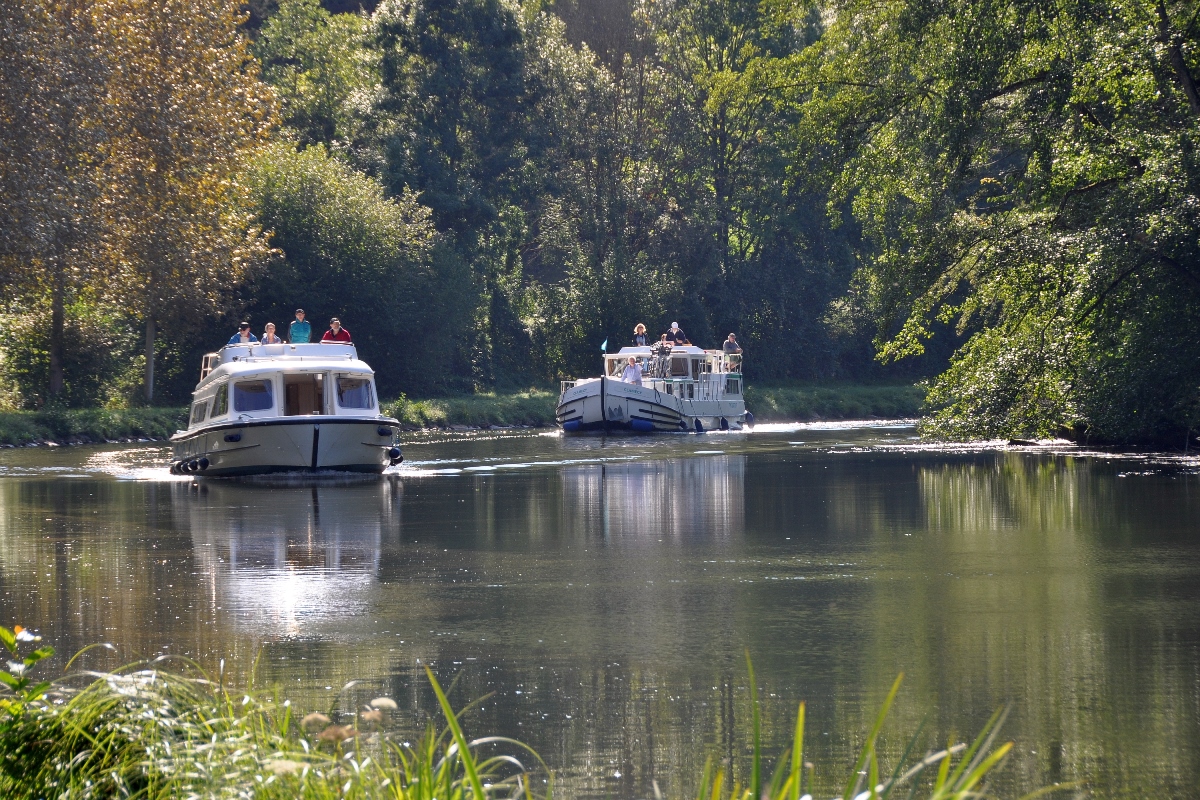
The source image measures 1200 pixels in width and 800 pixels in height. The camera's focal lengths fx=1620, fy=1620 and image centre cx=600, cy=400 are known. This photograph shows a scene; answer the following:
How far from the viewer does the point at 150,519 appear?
20156mm

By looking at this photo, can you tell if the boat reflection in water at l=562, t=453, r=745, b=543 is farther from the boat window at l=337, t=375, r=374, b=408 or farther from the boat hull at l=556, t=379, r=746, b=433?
the boat hull at l=556, t=379, r=746, b=433

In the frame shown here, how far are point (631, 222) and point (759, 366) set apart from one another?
849 cm

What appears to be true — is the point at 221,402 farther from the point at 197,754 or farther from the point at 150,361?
the point at 197,754

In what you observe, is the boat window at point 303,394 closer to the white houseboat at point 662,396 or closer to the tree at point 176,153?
the tree at point 176,153

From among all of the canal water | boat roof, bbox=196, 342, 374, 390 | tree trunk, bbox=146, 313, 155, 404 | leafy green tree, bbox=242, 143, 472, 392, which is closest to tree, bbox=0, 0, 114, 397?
tree trunk, bbox=146, 313, 155, 404

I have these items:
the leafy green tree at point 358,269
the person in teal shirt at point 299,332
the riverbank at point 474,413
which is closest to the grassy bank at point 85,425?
the riverbank at point 474,413

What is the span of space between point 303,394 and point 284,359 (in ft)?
6.12

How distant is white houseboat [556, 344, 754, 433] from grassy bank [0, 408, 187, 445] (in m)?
11.5

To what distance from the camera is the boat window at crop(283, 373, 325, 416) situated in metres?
30.9

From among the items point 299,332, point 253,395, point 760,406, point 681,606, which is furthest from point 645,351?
point 681,606

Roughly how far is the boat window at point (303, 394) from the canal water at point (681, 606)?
6.03m

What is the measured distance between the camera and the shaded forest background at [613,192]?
2739 cm

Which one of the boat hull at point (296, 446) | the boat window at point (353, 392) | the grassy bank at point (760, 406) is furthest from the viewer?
the grassy bank at point (760, 406)

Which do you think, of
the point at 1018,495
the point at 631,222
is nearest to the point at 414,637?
the point at 1018,495
